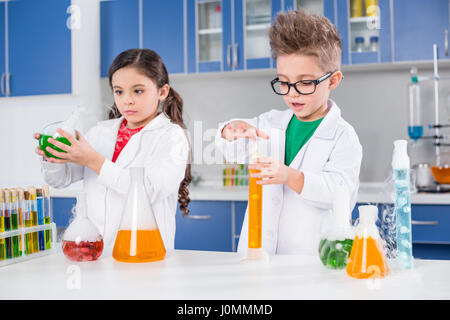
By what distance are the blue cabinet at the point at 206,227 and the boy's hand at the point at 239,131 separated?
1152 millimetres

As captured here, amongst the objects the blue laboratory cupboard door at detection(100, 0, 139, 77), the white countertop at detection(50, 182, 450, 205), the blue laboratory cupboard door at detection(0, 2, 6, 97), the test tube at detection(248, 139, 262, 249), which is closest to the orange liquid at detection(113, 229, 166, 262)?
the test tube at detection(248, 139, 262, 249)

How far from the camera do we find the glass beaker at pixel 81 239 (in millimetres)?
718

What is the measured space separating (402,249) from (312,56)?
398 mm

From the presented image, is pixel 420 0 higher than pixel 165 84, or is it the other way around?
pixel 420 0

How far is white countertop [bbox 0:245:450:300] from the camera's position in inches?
21.3

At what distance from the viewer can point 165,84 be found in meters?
1.04

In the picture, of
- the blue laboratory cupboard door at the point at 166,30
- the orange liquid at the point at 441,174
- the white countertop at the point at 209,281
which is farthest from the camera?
→ the blue laboratory cupboard door at the point at 166,30

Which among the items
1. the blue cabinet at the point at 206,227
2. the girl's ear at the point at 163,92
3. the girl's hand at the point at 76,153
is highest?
the girl's ear at the point at 163,92

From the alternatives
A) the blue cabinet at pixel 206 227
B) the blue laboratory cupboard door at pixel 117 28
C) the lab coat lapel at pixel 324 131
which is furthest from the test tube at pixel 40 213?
the blue laboratory cupboard door at pixel 117 28

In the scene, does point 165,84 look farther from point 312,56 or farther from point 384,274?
point 384,274

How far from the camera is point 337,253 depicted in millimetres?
659

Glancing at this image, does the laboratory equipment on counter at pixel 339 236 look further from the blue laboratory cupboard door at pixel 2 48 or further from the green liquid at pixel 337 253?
the blue laboratory cupboard door at pixel 2 48

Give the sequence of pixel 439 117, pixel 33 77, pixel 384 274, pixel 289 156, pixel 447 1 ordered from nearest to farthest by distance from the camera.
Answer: pixel 384 274, pixel 289 156, pixel 447 1, pixel 439 117, pixel 33 77
